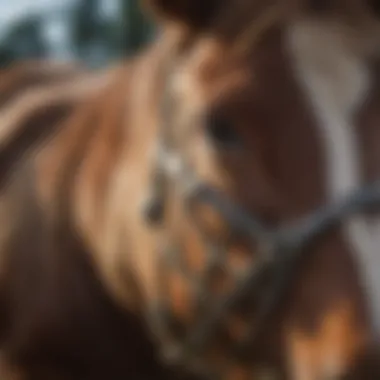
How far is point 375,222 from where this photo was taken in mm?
881

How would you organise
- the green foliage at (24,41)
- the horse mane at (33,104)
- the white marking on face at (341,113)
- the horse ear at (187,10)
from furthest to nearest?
the green foliage at (24,41)
the horse mane at (33,104)
the horse ear at (187,10)
the white marking on face at (341,113)

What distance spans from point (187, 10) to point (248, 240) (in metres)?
0.24

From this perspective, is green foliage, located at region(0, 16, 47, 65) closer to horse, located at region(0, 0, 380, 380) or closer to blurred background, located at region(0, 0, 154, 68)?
blurred background, located at region(0, 0, 154, 68)

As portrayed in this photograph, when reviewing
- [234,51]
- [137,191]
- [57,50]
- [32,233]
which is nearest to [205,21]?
[234,51]

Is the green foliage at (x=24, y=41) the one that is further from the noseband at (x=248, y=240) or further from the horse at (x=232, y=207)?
the noseband at (x=248, y=240)

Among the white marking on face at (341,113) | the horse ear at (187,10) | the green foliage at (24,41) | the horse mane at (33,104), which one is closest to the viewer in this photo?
the white marking on face at (341,113)

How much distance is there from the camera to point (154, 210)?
1.03 metres

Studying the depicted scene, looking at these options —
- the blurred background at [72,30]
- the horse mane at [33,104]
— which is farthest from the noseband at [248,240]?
the blurred background at [72,30]

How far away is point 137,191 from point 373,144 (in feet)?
0.91

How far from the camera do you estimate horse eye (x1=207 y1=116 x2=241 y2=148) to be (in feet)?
3.03

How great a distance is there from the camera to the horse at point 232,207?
88 centimetres

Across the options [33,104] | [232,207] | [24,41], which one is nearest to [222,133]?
[232,207]

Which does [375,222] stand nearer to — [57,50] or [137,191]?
[137,191]

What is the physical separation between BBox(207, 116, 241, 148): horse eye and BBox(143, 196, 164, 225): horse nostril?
11 centimetres
